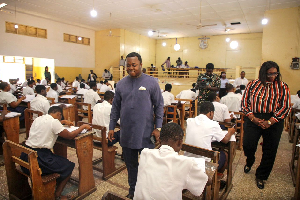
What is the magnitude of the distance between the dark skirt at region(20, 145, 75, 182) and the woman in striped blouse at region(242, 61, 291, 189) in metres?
2.37

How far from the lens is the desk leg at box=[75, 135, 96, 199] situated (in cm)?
244

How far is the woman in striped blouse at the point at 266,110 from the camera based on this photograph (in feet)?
8.30

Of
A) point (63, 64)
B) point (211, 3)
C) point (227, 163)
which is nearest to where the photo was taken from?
point (227, 163)

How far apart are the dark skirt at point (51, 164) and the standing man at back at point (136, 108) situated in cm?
77

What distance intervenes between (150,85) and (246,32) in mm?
15978

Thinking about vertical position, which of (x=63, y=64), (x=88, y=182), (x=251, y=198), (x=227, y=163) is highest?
(x=63, y=64)

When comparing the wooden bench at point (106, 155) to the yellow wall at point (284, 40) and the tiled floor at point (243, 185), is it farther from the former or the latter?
the yellow wall at point (284, 40)

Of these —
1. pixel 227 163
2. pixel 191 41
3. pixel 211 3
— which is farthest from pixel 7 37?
pixel 191 41

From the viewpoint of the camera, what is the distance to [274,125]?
2602mm

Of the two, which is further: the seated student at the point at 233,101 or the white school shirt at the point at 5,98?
the white school shirt at the point at 5,98

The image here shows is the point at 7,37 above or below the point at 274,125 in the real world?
above

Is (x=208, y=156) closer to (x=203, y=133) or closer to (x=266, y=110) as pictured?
(x=203, y=133)

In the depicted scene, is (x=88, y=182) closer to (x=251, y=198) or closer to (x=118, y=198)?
(x=118, y=198)

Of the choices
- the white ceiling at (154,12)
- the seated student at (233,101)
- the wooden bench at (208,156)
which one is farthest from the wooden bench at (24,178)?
the white ceiling at (154,12)
